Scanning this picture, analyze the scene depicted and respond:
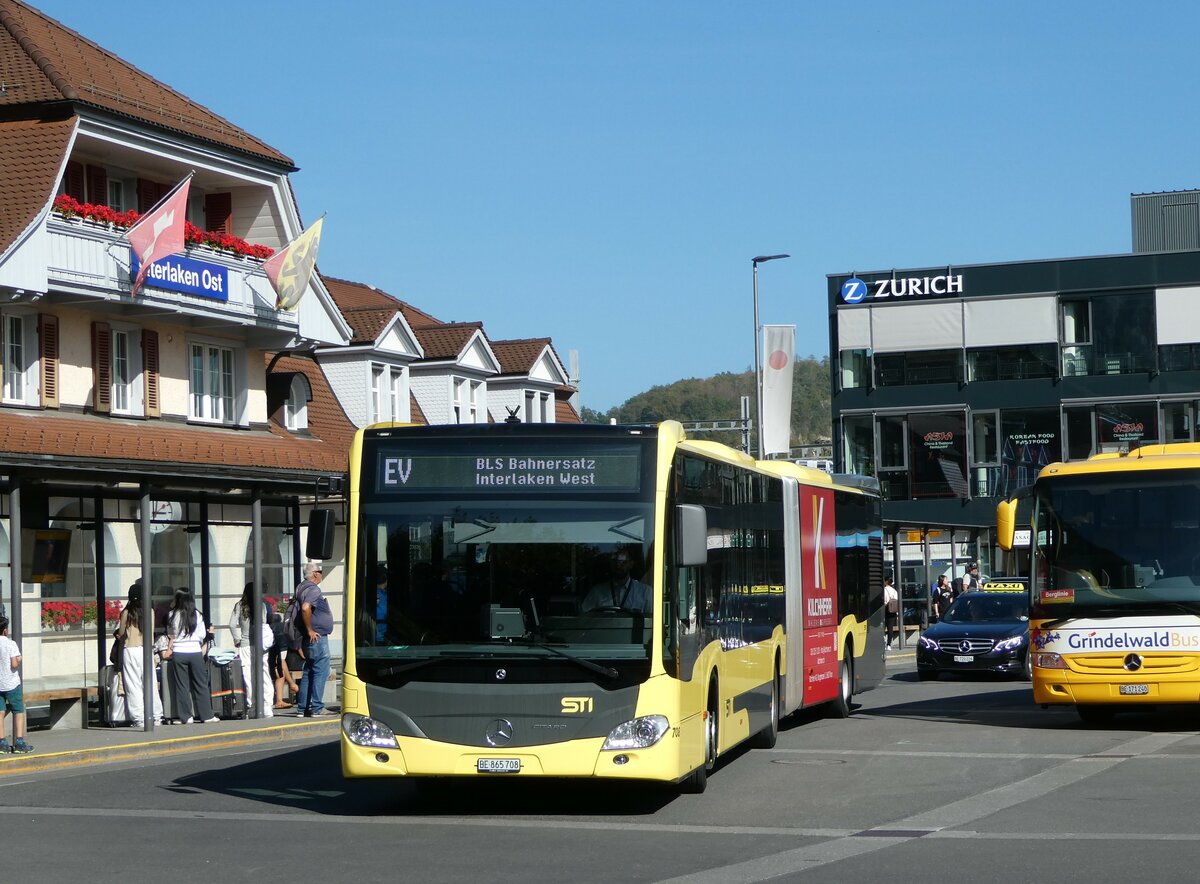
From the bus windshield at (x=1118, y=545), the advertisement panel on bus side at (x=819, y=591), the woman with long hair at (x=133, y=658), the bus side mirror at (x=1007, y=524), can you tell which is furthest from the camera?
the woman with long hair at (x=133, y=658)

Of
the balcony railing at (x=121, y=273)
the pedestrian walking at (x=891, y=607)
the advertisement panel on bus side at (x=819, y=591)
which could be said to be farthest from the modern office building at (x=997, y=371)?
the advertisement panel on bus side at (x=819, y=591)

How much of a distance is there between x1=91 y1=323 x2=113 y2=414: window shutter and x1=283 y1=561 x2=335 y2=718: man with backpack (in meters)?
8.99

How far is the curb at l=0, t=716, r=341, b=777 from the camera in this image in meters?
18.1

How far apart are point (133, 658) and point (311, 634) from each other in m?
2.22

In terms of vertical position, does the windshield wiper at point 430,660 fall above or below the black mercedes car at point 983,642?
above

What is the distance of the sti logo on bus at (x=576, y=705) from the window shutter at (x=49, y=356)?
19.7 meters

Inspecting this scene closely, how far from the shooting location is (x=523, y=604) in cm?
1277

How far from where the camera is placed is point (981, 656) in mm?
29375

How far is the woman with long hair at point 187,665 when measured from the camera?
23281 millimetres

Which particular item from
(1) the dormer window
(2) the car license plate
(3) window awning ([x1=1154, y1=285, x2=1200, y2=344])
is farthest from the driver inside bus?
(3) window awning ([x1=1154, y1=285, x2=1200, y2=344])

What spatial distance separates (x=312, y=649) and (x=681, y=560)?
38.1 feet

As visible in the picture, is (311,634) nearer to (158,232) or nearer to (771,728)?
(771,728)

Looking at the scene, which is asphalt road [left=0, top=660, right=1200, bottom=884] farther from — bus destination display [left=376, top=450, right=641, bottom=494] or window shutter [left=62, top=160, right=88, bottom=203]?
window shutter [left=62, top=160, right=88, bottom=203]

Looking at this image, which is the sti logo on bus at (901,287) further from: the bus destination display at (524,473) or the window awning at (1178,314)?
A: the bus destination display at (524,473)
